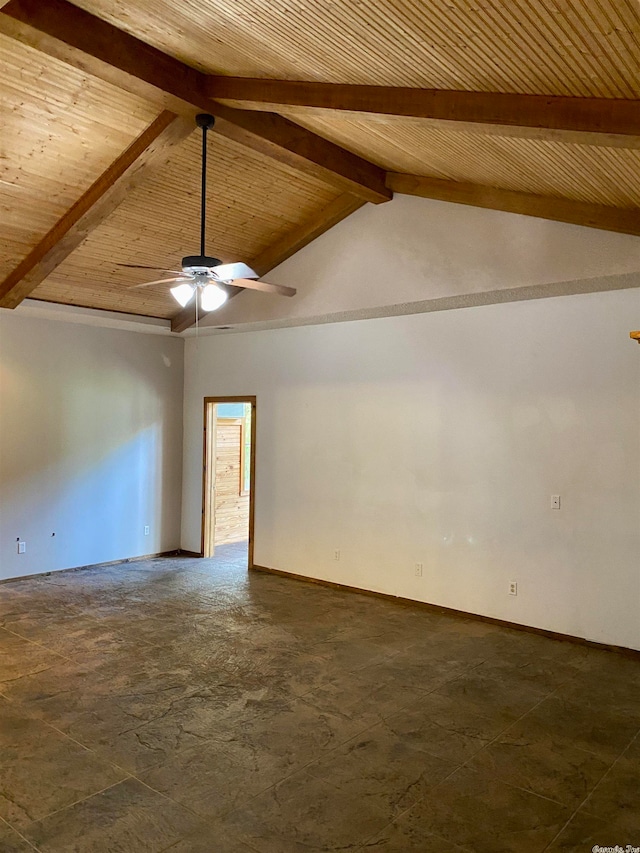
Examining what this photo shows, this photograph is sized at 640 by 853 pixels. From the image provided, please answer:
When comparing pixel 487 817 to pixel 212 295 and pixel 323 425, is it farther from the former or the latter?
pixel 323 425

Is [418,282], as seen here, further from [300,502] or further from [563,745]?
[563,745]

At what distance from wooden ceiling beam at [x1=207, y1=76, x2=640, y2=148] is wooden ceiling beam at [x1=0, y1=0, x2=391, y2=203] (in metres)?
0.36

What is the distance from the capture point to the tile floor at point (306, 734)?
264 centimetres

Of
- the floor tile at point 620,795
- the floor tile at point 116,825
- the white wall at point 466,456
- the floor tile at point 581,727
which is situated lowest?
the floor tile at point 116,825

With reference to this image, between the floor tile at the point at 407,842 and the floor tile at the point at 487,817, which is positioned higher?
the floor tile at the point at 487,817

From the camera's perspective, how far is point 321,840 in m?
2.55

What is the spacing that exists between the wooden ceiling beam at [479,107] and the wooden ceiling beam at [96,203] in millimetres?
724

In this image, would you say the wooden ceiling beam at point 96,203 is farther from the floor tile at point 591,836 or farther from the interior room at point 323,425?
the floor tile at point 591,836

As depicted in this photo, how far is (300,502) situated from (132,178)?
3669 mm

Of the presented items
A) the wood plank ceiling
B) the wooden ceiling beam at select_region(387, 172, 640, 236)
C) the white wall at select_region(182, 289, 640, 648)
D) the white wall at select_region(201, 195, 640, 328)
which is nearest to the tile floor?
the white wall at select_region(182, 289, 640, 648)

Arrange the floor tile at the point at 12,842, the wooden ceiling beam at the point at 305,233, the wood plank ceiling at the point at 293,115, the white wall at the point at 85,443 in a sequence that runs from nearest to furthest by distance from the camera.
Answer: the floor tile at the point at 12,842, the wood plank ceiling at the point at 293,115, the wooden ceiling beam at the point at 305,233, the white wall at the point at 85,443

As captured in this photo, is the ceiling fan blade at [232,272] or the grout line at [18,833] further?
the ceiling fan blade at [232,272]

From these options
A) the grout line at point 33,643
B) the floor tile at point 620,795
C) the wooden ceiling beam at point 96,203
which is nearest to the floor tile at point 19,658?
the grout line at point 33,643

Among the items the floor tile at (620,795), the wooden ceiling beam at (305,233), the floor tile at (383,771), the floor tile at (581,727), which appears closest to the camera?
the floor tile at (620,795)
